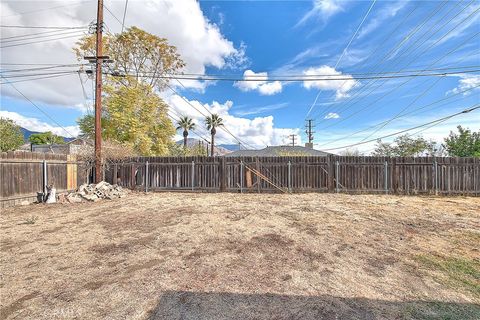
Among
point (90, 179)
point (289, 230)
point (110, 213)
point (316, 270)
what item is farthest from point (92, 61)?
point (316, 270)

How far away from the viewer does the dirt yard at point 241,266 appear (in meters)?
2.69

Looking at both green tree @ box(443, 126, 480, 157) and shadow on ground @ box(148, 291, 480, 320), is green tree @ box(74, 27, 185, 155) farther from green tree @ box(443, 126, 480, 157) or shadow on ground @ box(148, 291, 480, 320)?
green tree @ box(443, 126, 480, 157)

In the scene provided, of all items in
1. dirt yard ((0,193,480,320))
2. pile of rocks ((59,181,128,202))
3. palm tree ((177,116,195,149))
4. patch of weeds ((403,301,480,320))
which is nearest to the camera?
patch of weeds ((403,301,480,320))

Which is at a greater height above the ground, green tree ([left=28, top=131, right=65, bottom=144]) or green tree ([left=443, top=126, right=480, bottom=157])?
green tree ([left=28, top=131, right=65, bottom=144])

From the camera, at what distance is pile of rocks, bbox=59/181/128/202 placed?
9586 millimetres

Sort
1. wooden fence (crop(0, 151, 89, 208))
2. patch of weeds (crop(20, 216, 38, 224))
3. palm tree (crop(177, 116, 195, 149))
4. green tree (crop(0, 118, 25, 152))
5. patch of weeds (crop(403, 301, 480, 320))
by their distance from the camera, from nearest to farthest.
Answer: patch of weeds (crop(403, 301, 480, 320)), patch of weeds (crop(20, 216, 38, 224)), wooden fence (crop(0, 151, 89, 208)), green tree (crop(0, 118, 25, 152)), palm tree (crop(177, 116, 195, 149))

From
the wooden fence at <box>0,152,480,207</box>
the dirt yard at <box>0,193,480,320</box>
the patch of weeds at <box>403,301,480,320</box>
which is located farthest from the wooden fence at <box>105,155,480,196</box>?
the patch of weeds at <box>403,301,480,320</box>

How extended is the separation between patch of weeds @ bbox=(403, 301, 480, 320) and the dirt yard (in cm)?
1

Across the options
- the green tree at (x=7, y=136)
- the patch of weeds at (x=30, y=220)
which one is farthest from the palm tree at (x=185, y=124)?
the patch of weeds at (x=30, y=220)

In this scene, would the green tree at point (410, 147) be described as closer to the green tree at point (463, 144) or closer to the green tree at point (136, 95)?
the green tree at point (463, 144)

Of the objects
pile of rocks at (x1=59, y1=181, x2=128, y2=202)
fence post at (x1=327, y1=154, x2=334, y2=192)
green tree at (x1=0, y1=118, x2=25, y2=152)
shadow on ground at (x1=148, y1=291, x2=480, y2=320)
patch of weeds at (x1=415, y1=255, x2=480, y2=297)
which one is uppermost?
green tree at (x1=0, y1=118, x2=25, y2=152)

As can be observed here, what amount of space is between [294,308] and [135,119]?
1531cm

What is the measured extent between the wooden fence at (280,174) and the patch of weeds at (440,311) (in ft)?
29.3

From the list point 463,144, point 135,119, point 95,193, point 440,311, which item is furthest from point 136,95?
point 463,144
